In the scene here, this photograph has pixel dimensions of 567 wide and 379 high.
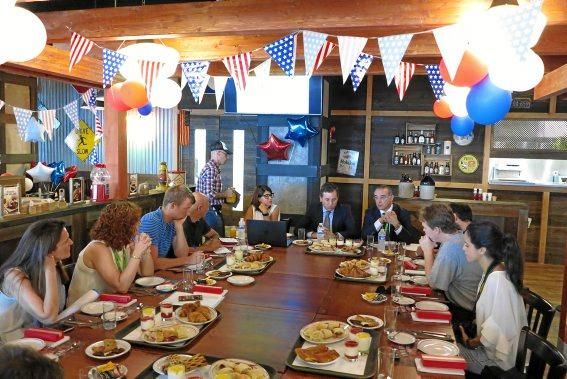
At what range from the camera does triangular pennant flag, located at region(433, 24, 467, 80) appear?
3094mm

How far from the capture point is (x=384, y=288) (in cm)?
318

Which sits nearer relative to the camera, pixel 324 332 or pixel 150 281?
pixel 324 332

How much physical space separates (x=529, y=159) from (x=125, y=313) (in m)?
7.47

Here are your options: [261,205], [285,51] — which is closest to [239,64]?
[285,51]

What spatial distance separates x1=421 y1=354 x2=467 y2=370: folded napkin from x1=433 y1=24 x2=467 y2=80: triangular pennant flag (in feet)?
6.18

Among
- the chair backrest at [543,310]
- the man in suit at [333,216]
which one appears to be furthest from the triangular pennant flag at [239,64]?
the chair backrest at [543,310]

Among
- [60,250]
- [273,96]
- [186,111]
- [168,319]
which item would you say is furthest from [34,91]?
[168,319]

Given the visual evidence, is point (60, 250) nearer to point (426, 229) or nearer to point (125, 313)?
point (125, 313)

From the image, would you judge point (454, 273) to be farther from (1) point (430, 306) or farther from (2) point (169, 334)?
(2) point (169, 334)

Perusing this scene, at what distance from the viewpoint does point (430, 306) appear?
2881 mm

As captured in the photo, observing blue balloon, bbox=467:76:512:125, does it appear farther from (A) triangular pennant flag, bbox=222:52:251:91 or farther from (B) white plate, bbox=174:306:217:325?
(B) white plate, bbox=174:306:217:325

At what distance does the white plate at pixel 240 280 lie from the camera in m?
3.26

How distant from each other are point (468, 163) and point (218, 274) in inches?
233

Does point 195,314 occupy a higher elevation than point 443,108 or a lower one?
lower
